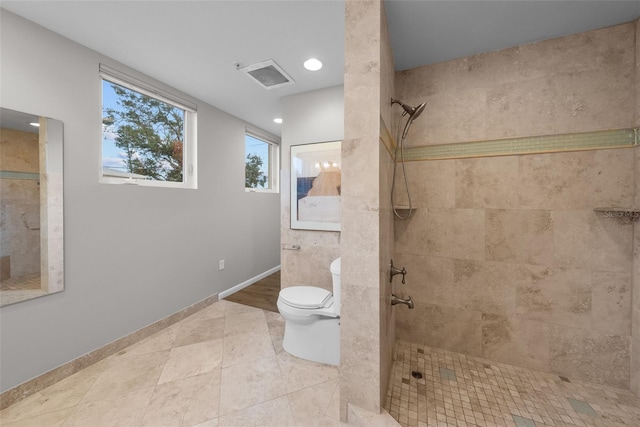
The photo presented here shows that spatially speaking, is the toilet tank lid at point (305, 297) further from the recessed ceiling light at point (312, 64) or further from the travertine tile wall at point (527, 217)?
the recessed ceiling light at point (312, 64)

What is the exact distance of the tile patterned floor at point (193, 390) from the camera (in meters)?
1.37

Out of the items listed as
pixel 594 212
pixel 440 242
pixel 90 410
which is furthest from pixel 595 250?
pixel 90 410

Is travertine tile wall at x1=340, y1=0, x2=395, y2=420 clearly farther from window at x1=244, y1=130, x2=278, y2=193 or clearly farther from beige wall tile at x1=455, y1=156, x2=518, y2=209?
window at x1=244, y1=130, x2=278, y2=193

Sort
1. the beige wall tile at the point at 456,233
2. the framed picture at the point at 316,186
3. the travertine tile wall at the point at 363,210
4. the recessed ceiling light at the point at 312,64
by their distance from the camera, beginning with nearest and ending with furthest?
the travertine tile wall at the point at 363,210
the beige wall tile at the point at 456,233
the recessed ceiling light at the point at 312,64
the framed picture at the point at 316,186

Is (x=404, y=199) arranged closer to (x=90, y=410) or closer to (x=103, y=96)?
(x=90, y=410)

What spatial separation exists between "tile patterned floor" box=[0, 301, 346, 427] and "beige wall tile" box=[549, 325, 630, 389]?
1515 mm

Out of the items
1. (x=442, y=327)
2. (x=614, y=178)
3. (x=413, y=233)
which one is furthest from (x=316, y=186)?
(x=614, y=178)

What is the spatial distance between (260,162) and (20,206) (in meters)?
2.64

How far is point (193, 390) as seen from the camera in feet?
5.16

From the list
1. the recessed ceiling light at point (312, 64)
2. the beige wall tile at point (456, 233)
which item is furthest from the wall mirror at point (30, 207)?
the beige wall tile at point (456, 233)

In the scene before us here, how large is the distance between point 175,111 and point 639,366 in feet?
13.4

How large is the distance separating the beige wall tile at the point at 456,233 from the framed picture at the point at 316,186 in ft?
2.79

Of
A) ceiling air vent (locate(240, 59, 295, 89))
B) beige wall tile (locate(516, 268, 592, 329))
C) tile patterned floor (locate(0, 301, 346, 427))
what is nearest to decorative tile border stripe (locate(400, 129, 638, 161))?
beige wall tile (locate(516, 268, 592, 329))

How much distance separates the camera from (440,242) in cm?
193
